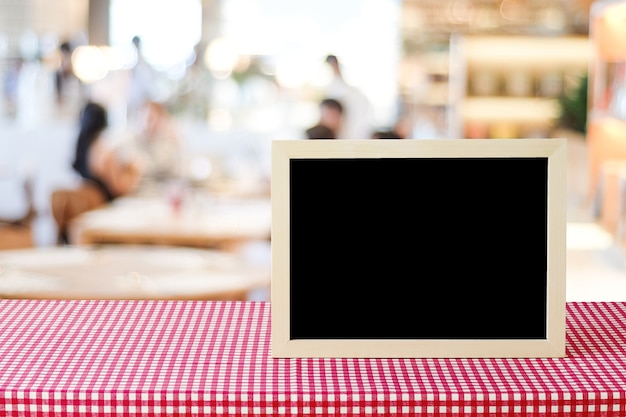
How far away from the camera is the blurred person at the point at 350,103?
880 cm

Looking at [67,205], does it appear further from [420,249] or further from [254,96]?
[420,249]

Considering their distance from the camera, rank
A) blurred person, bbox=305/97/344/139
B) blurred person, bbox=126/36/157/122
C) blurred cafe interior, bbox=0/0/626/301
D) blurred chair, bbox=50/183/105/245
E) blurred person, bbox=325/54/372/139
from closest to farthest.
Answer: blurred cafe interior, bbox=0/0/626/301 < blurred chair, bbox=50/183/105/245 < blurred person, bbox=305/97/344/139 < blurred person, bbox=325/54/372/139 < blurred person, bbox=126/36/157/122

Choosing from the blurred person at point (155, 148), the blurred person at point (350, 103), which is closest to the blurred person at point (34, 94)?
the blurred person at point (155, 148)

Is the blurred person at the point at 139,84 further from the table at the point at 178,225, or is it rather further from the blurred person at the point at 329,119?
the table at the point at 178,225

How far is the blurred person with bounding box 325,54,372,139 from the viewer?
8805 mm

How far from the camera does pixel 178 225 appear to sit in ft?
17.6

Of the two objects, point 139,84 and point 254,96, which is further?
point 254,96

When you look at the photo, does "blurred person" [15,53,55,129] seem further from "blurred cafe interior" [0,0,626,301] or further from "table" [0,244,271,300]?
"table" [0,244,271,300]

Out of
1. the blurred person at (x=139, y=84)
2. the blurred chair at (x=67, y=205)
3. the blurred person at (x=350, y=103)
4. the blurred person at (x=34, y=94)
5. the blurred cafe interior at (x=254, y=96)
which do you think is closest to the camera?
the blurred cafe interior at (x=254, y=96)

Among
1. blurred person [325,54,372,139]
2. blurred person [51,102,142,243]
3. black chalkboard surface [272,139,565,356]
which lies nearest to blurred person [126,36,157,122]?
blurred person [51,102,142,243]

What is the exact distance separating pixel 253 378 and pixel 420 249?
27 centimetres

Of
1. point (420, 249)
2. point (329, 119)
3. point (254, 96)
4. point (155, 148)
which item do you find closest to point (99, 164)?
point (155, 148)

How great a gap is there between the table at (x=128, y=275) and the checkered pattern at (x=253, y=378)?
1.84m

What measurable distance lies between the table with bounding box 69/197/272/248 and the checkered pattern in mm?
3891
